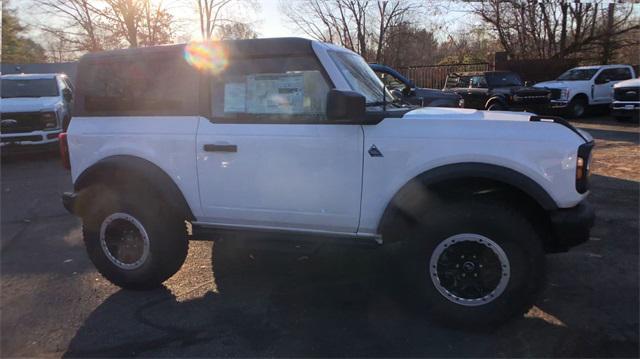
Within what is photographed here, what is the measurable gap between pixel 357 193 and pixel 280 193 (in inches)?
23.9

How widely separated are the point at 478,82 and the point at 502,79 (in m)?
0.82

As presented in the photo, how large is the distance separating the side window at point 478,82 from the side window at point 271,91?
14.0 metres

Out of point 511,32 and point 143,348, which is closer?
point 143,348

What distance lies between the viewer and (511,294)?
130 inches

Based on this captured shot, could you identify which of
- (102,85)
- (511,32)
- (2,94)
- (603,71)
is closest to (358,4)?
(511,32)

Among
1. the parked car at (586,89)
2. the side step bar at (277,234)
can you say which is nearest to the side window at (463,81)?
the parked car at (586,89)

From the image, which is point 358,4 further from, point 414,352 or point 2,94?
point 414,352

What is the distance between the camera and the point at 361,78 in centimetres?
416

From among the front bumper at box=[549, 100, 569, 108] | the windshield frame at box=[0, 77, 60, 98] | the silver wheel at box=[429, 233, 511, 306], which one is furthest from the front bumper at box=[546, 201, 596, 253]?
the front bumper at box=[549, 100, 569, 108]

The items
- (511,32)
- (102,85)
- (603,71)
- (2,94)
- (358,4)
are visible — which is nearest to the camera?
(102,85)

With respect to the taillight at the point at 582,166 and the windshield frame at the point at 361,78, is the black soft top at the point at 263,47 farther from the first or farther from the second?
the taillight at the point at 582,166

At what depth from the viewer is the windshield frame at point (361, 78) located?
385cm

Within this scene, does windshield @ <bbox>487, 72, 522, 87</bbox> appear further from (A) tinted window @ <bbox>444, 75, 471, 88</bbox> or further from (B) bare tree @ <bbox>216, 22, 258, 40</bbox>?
(B) bare tree @ <bbox>216, 22, 258, 40</bbox>

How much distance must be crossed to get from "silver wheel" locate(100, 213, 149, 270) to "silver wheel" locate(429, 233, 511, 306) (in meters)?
2.46
